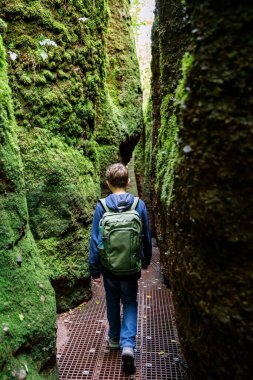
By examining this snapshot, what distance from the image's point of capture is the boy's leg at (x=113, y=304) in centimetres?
393

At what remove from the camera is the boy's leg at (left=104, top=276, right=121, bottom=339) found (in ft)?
12.9

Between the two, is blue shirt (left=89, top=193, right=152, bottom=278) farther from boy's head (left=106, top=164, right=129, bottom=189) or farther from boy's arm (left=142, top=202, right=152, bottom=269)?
boy's head (left=106, top=164, right=129, bottom=189)

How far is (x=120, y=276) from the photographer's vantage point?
→ 373 cm

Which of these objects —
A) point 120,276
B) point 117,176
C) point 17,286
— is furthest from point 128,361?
point 117,176

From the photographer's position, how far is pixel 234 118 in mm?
1638

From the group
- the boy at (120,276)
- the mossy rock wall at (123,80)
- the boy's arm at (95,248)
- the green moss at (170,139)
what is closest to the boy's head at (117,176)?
the boy at (120,276)

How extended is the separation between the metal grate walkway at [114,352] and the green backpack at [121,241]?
3.62 ft

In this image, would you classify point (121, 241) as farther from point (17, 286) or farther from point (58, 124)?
point (58, 124)

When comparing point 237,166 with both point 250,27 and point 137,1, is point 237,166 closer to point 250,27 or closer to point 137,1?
point 250,27

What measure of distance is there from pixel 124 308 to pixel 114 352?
0.58 metres

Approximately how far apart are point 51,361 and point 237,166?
8.75 feet

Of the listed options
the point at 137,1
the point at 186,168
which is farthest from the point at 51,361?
the point at 137,1

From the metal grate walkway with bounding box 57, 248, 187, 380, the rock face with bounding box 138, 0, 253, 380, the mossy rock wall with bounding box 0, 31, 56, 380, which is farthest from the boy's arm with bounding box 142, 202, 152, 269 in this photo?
the rock face with bounding box 138, 0, 253, 380

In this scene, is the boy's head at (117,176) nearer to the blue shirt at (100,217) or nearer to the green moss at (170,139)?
the blue shirt at (100,217)
